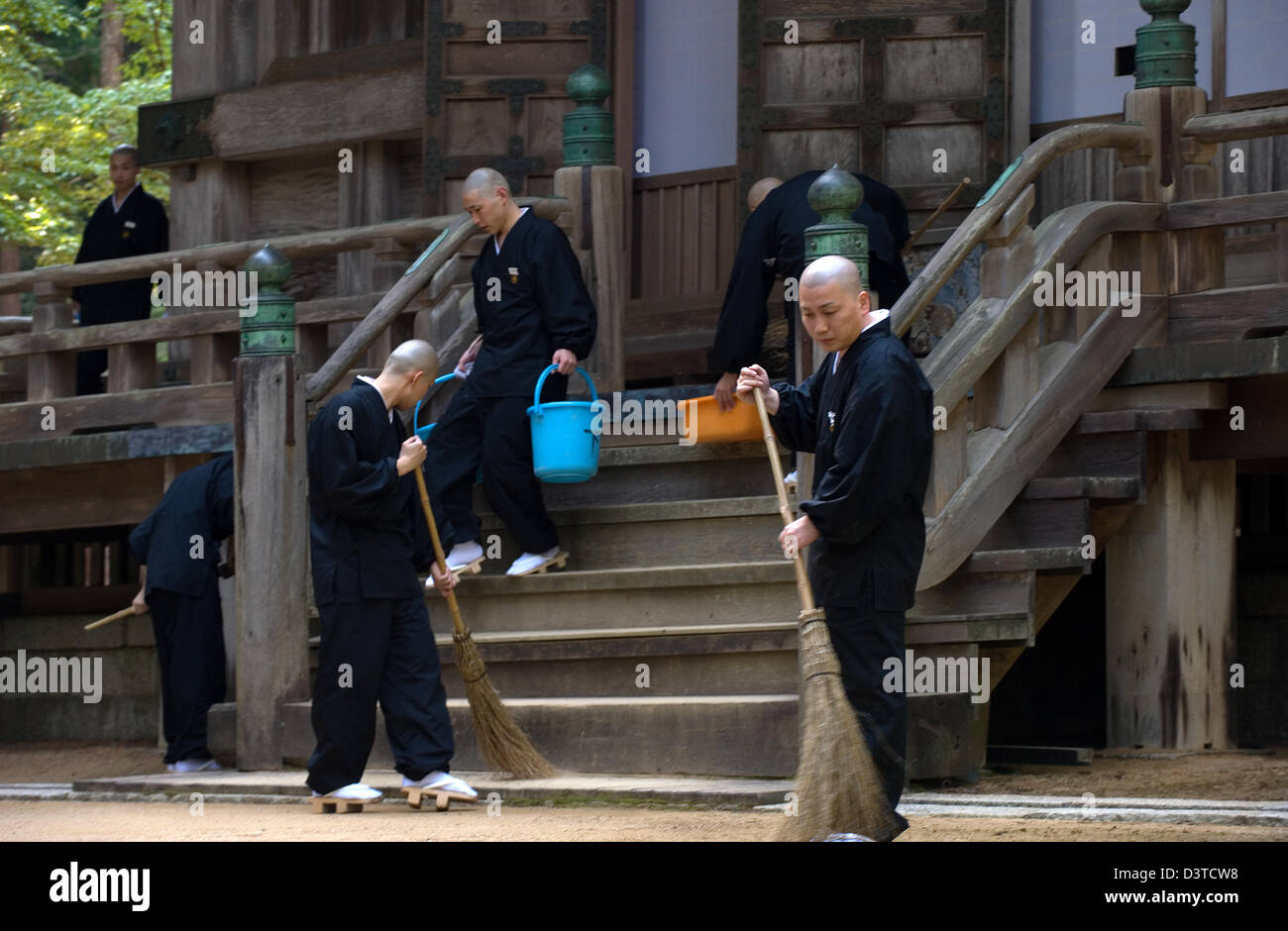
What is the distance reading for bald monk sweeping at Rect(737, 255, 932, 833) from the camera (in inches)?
229

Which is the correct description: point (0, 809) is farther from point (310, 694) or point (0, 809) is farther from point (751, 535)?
point (751, 535)

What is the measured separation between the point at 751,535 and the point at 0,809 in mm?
3282

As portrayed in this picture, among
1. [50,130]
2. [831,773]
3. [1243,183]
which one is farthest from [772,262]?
[50,130]

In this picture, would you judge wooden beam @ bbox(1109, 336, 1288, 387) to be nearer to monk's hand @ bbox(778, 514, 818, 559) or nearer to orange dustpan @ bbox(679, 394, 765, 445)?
orange dustpan @ bbox(679, 394, 765, 445)

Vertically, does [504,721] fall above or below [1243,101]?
below

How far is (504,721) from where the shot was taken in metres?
7.76

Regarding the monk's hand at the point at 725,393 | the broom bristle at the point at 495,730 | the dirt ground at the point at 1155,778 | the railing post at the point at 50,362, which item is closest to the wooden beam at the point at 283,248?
the railing post at the point at 50,362

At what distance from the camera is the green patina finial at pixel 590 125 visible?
977cm

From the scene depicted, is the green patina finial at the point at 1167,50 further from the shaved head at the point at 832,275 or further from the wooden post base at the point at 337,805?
the wooden post base at the point at 337,805

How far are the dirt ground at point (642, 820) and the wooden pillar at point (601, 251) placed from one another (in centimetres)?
287

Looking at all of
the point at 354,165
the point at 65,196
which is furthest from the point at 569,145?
the point at 65,196

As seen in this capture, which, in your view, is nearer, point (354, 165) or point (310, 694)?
point (310, 694)

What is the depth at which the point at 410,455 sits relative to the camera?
7.34m

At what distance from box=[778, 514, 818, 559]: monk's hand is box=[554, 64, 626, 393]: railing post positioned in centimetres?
404
